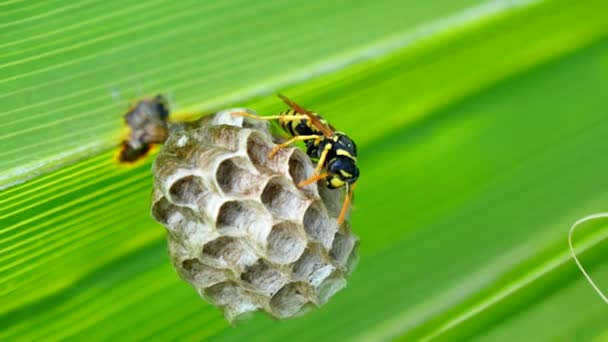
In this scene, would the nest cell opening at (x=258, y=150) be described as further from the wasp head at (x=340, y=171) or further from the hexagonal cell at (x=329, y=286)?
the hexagonal cell at (x=329, y=286)

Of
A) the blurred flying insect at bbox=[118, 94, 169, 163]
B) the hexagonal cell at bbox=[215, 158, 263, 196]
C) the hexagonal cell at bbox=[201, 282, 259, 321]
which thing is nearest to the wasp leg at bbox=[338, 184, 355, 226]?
the hexagonal cell at bbox=[215, 158, 263, 196]

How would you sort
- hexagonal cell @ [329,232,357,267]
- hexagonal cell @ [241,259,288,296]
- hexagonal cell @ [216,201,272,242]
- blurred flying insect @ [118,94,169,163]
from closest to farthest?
1. hexagonal cell @ [216,201,272,242]
2. hexagonal cell @ [241,259,288,296]
3. hexagonal cell @ [329,232,357,267]
4. blurred flying insect @ [118,94,169,163]

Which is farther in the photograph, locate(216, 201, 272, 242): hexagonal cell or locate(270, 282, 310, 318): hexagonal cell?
locate(270, 282, 310, 318): hexagonal cell

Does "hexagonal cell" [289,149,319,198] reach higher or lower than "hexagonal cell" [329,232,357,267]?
higher

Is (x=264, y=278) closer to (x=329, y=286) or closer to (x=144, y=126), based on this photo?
(x=329, y=286)

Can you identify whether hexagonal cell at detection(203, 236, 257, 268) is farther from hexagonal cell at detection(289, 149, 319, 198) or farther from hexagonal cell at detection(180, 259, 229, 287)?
hexagonal cell at detection(289, 149, 319, 198)

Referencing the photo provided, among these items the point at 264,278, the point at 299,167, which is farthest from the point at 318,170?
the point at 264,278
